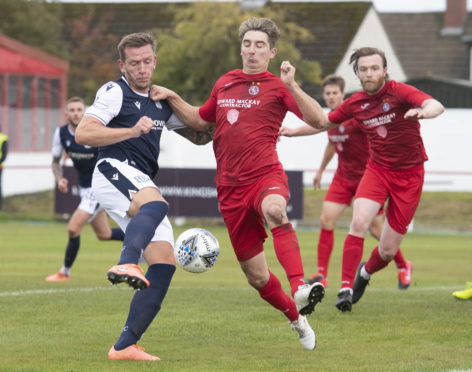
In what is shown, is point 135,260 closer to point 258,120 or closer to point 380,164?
point 258,120

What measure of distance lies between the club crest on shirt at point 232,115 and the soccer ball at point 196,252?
34.8 inches

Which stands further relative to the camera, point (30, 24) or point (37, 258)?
point (30, 24)

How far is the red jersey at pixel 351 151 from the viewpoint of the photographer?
12.2 metres

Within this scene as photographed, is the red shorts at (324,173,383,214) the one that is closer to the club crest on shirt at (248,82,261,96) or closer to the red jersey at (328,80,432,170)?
the red jersey at (328,80,432,170)

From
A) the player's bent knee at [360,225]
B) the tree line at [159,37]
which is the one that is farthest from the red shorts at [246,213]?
the tree line at [159,37]

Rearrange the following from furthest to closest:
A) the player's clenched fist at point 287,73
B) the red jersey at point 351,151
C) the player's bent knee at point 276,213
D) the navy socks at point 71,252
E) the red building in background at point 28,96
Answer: the red building in background at point 28,96, the navy socks at point 71,252, the red jersey at point 351,151, the player's clenched fist at point 287,73, the player's bent knee at point 276,213

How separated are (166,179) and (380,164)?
1348cm

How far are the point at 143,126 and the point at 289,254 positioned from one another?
1344 millimetres

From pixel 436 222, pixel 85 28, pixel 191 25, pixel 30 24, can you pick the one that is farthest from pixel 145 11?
pixel 436 222

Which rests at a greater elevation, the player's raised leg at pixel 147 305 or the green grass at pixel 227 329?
the player's raised leg at pixel 147 305

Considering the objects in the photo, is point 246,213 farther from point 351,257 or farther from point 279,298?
point 351,257

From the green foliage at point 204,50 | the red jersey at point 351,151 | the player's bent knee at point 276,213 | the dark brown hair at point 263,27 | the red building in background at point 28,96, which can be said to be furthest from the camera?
the green foliage at point 204,50

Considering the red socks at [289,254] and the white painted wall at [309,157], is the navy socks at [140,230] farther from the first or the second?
the white painted wall at [309,157]

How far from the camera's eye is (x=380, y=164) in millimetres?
9672
